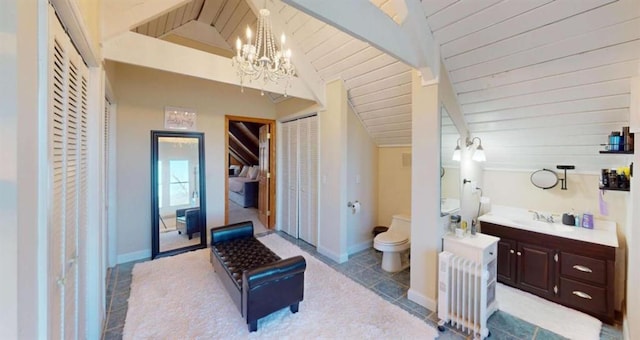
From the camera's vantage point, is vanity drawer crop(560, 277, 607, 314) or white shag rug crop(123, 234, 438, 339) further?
vanity drawer crop(560, 277, 607, 314)

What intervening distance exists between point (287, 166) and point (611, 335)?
410 cm

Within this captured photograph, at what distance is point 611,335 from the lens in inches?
81.5

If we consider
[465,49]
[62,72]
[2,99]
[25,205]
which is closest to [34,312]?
[25,205]

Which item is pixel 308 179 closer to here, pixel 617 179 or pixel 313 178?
pixel 313 178

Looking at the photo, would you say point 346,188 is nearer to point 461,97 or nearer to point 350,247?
point 350,247

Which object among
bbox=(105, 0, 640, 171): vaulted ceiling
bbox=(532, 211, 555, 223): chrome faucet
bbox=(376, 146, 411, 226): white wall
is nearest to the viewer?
bbox=(105, 0, 640, 171): vaulted ceiling

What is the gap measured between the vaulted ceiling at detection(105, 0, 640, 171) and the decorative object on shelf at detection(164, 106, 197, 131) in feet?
3.62

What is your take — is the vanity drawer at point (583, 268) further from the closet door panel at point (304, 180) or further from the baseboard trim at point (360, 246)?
the closet door panel at point (304, 180)

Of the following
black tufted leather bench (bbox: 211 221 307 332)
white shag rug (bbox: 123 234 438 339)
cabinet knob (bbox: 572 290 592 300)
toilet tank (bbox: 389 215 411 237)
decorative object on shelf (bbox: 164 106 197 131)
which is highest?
decorative object on shelf (bbox: 164 106 197 131)

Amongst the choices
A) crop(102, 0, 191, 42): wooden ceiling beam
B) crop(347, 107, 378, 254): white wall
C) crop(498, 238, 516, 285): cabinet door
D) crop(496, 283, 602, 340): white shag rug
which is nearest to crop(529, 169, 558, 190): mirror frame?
crop(498, 238, 516, 285): cabinet door

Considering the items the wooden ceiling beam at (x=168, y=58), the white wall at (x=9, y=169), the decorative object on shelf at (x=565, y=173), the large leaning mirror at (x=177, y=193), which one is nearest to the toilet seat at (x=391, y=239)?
the decorative object on shelf at (x=565, y=173)

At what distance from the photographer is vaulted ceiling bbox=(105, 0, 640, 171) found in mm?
1666

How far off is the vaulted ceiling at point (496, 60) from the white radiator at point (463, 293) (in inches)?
39.3

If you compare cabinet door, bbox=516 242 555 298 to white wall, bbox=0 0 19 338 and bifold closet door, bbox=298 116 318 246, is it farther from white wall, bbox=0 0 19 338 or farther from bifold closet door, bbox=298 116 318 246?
white wall, bbox=0 0 19 338
